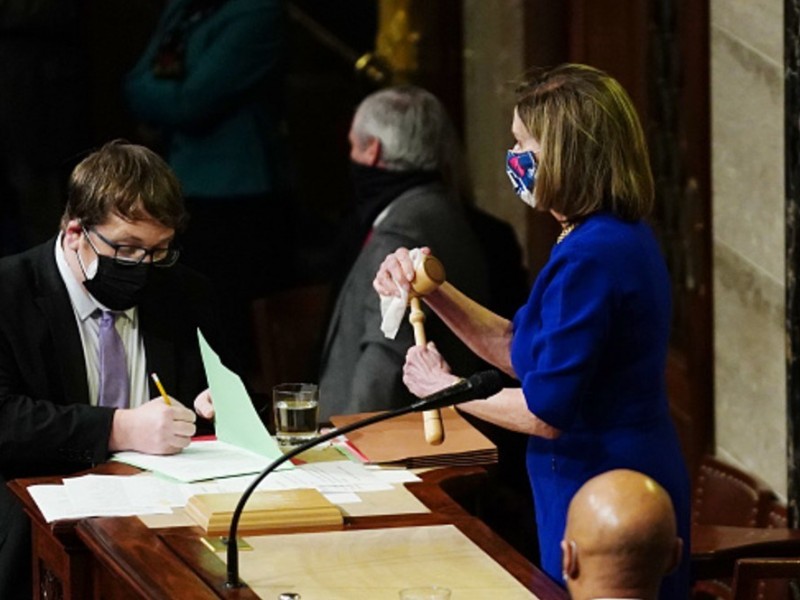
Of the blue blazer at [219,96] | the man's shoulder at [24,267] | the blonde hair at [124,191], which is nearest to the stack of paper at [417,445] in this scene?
the blonde hair at [124,191]

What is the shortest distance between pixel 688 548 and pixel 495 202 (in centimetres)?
353

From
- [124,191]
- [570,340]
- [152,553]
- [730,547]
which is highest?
[124,191]

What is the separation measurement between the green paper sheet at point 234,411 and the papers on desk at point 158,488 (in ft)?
0.31

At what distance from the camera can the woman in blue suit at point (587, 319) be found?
363 cm

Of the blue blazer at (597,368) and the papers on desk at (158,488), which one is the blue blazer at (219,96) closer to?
the papers on desk at (158,488)

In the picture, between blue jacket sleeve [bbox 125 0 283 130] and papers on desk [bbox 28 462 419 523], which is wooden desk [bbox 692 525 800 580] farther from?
blue jacket sleeve [bbox 125 0 283 130]

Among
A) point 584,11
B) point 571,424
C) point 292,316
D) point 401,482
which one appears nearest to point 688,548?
point 571,424

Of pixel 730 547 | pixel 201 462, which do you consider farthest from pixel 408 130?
pixel 201 462

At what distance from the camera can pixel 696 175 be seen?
6.27 metres

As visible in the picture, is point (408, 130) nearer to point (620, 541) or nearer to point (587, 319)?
point (587, 319)

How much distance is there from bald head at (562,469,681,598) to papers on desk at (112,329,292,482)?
1.45m

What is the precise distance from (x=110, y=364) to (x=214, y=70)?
2598 millimetres

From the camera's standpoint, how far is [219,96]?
681 centimetres

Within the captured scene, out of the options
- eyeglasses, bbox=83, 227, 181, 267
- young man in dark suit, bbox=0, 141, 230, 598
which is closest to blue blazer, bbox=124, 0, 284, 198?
young man in dark suit, bbox=0, 141, 230, 598
